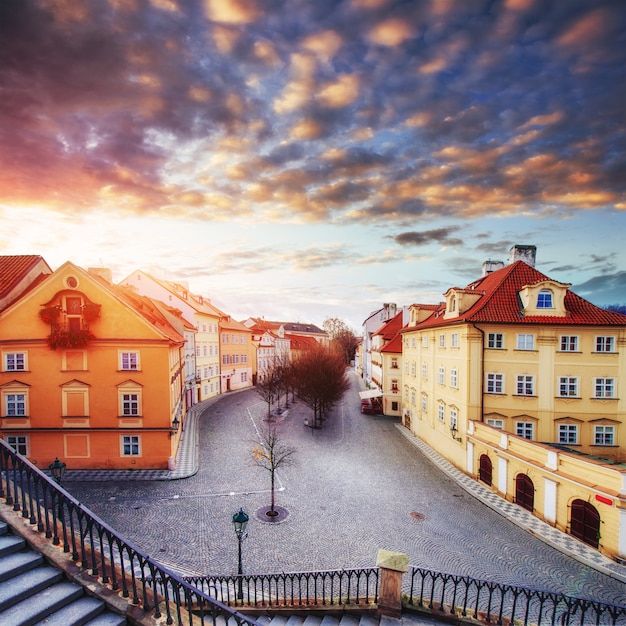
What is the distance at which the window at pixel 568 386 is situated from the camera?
20.2m

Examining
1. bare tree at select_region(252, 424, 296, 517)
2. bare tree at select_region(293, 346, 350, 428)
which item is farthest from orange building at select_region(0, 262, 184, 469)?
bare tree at select_region(293, 346, 350, 428)

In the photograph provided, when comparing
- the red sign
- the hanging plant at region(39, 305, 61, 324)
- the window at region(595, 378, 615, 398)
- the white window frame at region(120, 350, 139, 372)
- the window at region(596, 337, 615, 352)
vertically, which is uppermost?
the hanging plant at region(39, 305, 61, 324)

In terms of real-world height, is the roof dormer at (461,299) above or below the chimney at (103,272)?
below

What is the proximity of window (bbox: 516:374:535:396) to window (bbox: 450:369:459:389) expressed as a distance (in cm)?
322

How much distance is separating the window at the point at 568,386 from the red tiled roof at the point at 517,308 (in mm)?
3136

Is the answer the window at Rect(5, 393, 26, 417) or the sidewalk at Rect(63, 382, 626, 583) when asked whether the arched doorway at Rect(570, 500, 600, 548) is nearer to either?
the sidewalk at Rect(63, 382, 626, 583)

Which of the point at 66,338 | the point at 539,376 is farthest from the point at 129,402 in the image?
the point at 539,376

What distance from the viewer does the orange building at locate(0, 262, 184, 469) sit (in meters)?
19.4

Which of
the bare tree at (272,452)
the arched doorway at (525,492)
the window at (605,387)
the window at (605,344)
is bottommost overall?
the bare tree at (272,452)

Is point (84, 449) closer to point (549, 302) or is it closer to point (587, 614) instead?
point (587, 614)

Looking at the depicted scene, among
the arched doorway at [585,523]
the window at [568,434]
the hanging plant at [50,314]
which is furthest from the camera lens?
the window at [568,434]

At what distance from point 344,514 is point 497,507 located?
7.23 meters

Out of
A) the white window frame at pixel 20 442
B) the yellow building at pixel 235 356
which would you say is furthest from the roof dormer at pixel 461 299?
the yellow building at pixel 235 356

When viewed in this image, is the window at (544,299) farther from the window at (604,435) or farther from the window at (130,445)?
the window at (130,445)
